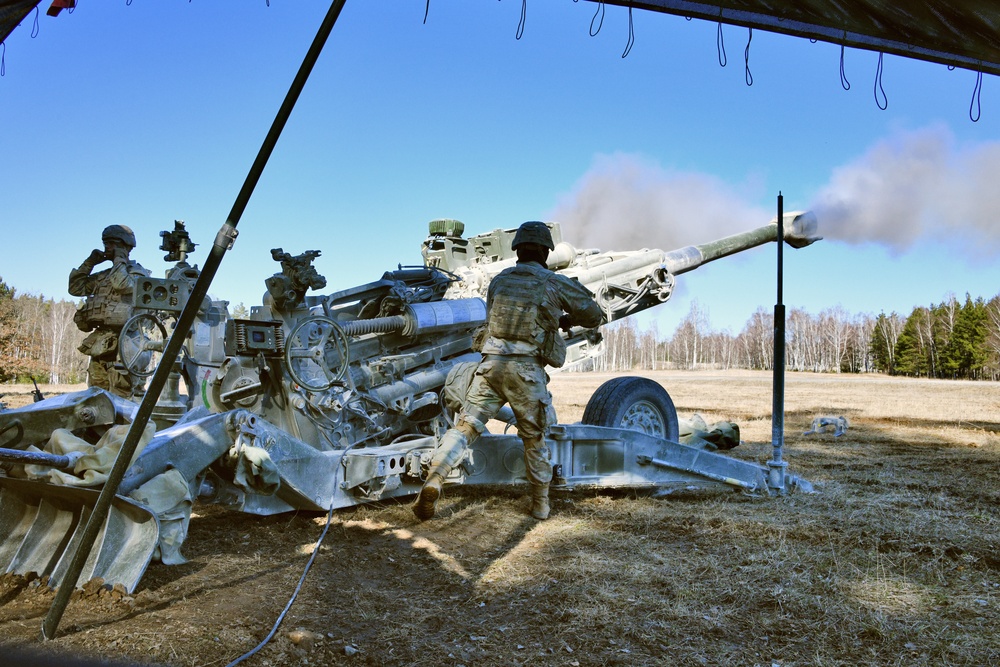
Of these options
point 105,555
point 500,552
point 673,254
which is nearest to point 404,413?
point 500,552

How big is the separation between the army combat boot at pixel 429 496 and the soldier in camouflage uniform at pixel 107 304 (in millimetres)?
A: 3651

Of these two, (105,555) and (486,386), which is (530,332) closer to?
(486,386)

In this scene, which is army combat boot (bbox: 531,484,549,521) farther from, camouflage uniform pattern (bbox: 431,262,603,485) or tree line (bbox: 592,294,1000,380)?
tree line (bbox: 592,294,1000,380)

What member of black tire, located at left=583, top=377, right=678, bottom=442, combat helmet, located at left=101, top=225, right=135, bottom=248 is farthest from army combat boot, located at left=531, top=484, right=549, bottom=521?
combat helmet, located at left=101, top=225, right=135, bottom=248

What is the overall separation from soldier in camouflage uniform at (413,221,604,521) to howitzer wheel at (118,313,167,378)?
6.73 feet

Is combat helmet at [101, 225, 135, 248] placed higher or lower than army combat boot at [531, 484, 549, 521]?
higher

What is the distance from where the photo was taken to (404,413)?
577cm

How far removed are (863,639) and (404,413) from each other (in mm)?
3523

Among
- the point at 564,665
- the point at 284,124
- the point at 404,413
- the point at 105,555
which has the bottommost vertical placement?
the point at 564,665

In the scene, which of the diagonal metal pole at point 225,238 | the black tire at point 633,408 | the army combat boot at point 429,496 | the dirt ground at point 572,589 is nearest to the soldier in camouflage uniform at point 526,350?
the army combat boot at point 429,496

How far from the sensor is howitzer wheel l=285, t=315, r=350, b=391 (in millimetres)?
4871

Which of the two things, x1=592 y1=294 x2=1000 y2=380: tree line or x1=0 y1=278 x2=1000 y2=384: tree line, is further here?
x1=592 y1=294 x2=1000 y2=380: tree line

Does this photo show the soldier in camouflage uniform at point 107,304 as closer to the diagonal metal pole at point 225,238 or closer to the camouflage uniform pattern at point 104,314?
the camouflage uniform pattern at point 104,314

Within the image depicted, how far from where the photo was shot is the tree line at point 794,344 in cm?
2859
